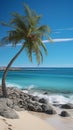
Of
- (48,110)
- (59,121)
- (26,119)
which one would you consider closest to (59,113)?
(48,110)

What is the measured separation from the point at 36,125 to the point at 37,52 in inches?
303

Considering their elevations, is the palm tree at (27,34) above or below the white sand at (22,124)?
above

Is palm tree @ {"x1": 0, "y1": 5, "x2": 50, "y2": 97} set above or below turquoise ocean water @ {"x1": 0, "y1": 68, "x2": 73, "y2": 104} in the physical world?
above

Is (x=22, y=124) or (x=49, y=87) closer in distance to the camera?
(x=22, y=124)

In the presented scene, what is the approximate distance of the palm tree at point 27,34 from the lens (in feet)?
63.8

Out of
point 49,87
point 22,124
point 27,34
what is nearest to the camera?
point 22,124

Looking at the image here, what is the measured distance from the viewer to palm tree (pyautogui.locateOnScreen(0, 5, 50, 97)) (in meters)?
19.5

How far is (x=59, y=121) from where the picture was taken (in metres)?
15.0

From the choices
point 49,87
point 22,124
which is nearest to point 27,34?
point 22,124

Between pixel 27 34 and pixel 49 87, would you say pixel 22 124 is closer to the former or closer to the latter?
pixel 27 34

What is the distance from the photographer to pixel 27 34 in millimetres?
19344

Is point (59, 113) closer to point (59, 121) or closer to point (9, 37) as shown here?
point (59, 121)

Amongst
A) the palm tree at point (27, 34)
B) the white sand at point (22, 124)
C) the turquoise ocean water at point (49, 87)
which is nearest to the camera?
the white sand at point (22, 124)

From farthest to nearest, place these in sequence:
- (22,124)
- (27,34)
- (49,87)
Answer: (49,87) → (27,34) → (22,124)
